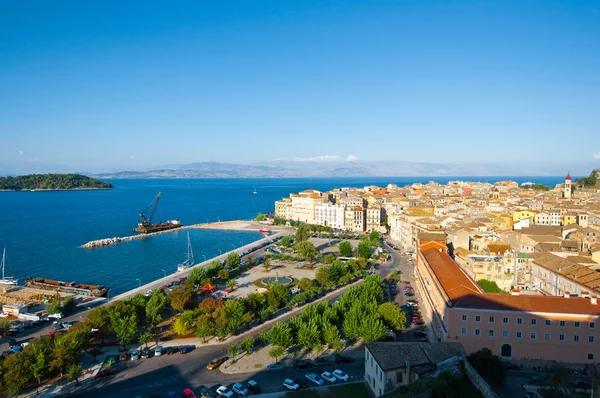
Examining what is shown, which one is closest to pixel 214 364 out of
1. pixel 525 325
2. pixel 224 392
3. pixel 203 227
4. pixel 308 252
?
pixel 224 392

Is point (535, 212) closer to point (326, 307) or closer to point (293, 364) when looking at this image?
point (326, 307)

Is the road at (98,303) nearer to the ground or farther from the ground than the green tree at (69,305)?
nearer to the ground

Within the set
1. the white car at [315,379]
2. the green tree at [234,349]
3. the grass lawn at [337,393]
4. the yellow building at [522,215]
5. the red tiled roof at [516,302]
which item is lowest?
the grass lawn at [337,393]

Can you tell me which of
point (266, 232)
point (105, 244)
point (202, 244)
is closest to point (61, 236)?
point (105, 244)

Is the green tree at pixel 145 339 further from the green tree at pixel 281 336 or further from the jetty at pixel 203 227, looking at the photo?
the jetty at pixel 203 227

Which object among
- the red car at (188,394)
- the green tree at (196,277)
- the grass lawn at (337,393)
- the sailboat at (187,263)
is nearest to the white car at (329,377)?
the grass lawn at (337,393)

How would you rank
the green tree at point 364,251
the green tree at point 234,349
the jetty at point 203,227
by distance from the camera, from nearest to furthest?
the green tree at point 234,349 → the green tree at point 364,251 → the jetty at point 203,227
